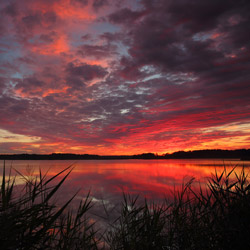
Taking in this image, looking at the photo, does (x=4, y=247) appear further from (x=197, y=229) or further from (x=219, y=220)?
(x=219, y=220)

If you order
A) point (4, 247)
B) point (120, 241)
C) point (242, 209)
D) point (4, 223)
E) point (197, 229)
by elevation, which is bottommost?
point (120, 241)

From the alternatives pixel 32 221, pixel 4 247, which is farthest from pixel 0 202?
pixel 4 247

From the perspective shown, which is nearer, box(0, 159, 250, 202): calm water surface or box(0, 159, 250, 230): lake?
box(0, 159, 250, 230): lake

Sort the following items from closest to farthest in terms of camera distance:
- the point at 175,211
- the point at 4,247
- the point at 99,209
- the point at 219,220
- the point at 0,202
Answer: the point at 4,247, the point at 0,202, the point at 219,220, the point at 175,211, the point at 99,209

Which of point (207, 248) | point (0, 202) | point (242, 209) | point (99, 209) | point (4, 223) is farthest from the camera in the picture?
point (99, 209)

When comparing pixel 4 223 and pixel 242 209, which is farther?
pixel 242 209

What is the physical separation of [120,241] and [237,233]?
292cm

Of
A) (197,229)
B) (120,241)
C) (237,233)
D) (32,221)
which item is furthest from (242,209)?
(32,221)

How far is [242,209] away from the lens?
505cm

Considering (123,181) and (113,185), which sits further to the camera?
(123,181)

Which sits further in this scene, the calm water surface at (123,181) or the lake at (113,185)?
the calm water surface at (123,181)

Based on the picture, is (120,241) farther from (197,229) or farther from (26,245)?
(26,245)

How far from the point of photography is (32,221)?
258cm

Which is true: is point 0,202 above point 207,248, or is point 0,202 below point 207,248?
above
